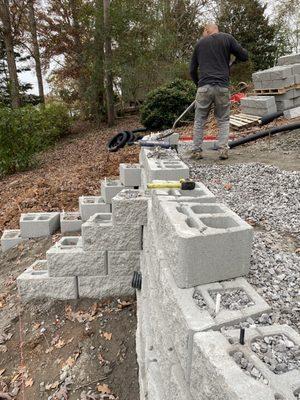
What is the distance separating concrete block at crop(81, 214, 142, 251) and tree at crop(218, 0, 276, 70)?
2013 centimetres

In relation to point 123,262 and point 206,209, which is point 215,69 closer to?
point 123,262

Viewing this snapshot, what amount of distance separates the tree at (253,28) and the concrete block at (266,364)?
22256 mm

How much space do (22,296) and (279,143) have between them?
5.53 m

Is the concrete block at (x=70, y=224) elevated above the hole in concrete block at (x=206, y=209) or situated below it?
below

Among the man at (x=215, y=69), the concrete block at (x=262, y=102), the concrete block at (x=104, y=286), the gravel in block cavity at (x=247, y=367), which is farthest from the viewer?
the concrete block at (x=262, y=102)

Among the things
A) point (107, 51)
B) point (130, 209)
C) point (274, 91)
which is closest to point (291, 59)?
point (274, 91)

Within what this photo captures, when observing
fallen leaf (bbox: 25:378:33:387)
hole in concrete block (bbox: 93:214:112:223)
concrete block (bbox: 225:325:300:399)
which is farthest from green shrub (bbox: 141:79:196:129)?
concrete block (bbox: 225:325:300:399)

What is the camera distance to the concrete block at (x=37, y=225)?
5930 mm

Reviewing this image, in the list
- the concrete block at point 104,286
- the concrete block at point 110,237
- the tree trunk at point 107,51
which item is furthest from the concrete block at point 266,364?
the tree trunk at point 107,51

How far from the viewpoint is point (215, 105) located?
5715 mm

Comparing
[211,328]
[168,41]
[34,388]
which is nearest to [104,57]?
[168,41]

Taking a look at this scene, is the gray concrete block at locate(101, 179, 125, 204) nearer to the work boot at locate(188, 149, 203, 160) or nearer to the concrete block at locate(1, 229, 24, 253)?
the work boot at locate(188, 149, 203, 160)

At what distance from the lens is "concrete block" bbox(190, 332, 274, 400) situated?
1.29 m

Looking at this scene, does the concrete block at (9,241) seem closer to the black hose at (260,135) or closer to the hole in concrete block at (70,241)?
the hole in concrete block at (70,241)
